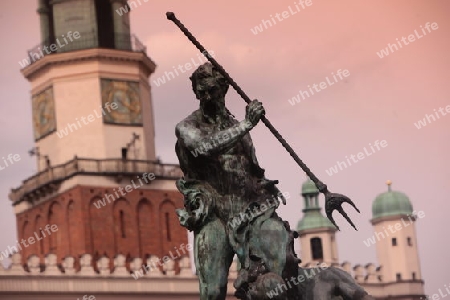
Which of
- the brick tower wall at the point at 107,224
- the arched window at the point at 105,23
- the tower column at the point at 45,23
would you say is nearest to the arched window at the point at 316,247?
the brick tower wall at the point at 107,224

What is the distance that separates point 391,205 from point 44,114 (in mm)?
32824

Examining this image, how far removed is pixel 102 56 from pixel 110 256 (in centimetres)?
1142

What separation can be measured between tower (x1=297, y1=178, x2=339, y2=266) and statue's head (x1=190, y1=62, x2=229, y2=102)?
97354mm

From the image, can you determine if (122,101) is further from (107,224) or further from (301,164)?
(301,164)

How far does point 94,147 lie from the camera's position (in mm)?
86812

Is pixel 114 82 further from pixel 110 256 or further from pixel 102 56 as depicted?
pixel 110 256

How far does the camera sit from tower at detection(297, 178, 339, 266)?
368 feet

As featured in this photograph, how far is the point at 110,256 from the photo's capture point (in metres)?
85.8

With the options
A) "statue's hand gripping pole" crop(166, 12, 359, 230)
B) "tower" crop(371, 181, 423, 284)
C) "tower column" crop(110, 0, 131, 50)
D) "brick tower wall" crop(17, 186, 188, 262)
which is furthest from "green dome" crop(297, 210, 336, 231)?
"statue's hand gripping pole" crop(166, 12, 359, 230)

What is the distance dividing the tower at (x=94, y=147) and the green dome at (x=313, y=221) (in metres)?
25.6

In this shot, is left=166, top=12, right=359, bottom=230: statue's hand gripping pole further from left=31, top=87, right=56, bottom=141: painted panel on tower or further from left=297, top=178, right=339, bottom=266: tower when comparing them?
left=297, top=178, right=339, bottom=266: tower

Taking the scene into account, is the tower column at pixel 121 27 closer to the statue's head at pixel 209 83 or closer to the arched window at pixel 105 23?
the arched window at pixel 105 23

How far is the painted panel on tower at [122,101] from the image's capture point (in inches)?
3455

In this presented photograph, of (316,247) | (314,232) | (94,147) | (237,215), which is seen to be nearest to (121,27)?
(94,147)
